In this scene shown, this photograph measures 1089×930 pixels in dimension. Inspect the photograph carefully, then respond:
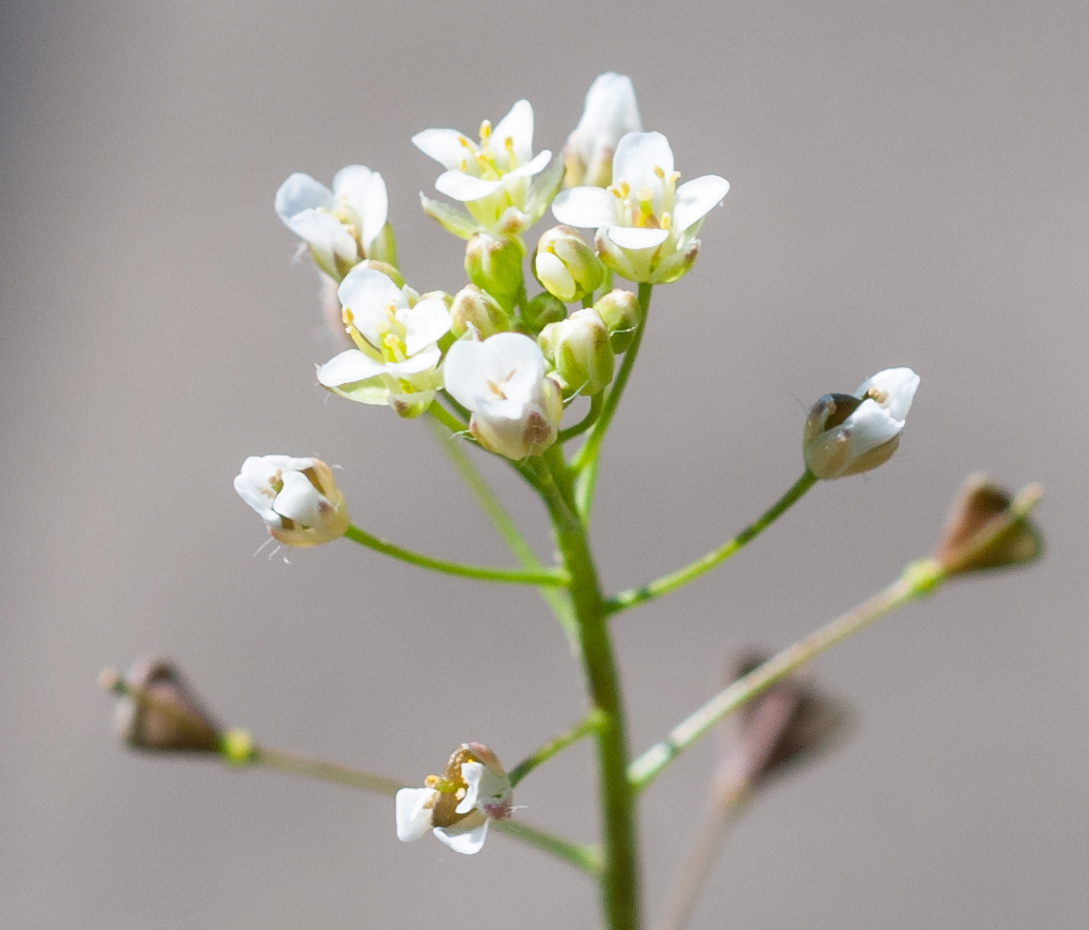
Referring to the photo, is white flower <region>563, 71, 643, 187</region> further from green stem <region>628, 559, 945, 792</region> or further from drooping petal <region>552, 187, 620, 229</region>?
green stem <region>628, 559, 945, 792</region>

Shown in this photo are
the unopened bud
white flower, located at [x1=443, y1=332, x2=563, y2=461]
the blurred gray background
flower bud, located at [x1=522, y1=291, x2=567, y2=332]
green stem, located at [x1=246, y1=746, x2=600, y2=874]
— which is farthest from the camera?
the blurred gray background

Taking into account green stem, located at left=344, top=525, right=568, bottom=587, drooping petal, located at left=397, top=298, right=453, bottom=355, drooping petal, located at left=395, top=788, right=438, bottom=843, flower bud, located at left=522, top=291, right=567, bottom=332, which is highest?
flower bud, located at left=522, top=291, right=567, bottom=332

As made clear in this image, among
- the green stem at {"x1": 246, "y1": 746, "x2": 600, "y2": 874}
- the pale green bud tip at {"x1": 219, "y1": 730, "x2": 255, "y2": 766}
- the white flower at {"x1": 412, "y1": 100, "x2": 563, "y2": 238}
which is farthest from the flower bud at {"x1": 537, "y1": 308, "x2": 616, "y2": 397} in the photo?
the pale green bud tip at {"x1": 219, "y1": 730, "x2": 255, "y2": 766}

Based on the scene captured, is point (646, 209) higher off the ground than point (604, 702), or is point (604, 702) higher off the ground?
point (646, 209)

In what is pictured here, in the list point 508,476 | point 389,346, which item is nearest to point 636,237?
point 389,346

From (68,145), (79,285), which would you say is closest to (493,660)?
(79,285)

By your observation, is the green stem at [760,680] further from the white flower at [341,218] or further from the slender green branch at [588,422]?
the white flower at [341,218]

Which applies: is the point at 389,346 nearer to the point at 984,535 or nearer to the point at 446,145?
the point at 446,145
